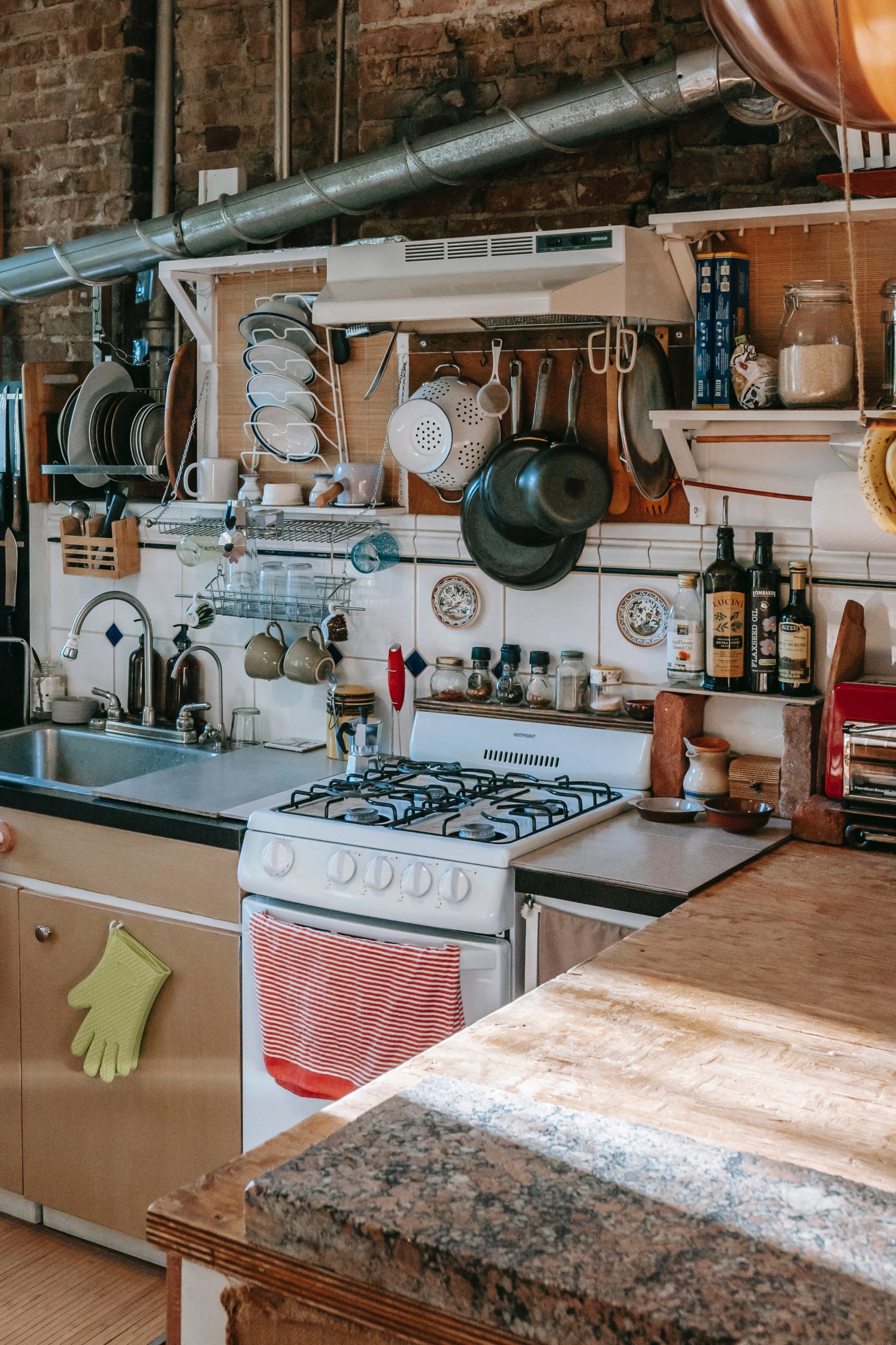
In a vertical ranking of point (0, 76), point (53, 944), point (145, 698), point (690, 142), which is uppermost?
point (0, 76)

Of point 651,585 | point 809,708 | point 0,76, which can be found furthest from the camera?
point 0,76

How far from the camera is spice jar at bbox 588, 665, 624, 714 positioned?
297 centimetres

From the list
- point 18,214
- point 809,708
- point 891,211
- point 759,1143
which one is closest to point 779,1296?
point 759,1143

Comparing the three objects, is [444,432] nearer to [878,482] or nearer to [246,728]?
[246,728]

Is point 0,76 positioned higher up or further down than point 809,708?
higher up

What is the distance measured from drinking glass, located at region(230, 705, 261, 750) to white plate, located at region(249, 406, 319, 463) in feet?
2.16

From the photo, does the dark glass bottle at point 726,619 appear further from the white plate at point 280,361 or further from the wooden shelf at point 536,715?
the white plate at point 280,361

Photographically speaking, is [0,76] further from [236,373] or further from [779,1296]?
[779,1296]

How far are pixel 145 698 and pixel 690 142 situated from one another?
1.94 m

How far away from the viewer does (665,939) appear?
1.98 metres

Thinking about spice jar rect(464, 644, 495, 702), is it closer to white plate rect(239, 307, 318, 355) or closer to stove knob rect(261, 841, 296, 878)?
stove knob rect(261, 841, 296, 878)

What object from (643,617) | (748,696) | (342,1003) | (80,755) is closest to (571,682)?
(643,617)

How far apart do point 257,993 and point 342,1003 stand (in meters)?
0.22

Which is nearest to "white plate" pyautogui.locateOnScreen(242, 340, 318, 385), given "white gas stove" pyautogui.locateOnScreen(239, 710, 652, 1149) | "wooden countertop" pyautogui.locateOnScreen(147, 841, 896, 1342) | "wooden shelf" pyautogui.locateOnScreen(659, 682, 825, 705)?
"white gas stove" pyautogui.locateOnScreen(239, 710, 652, 1149)
